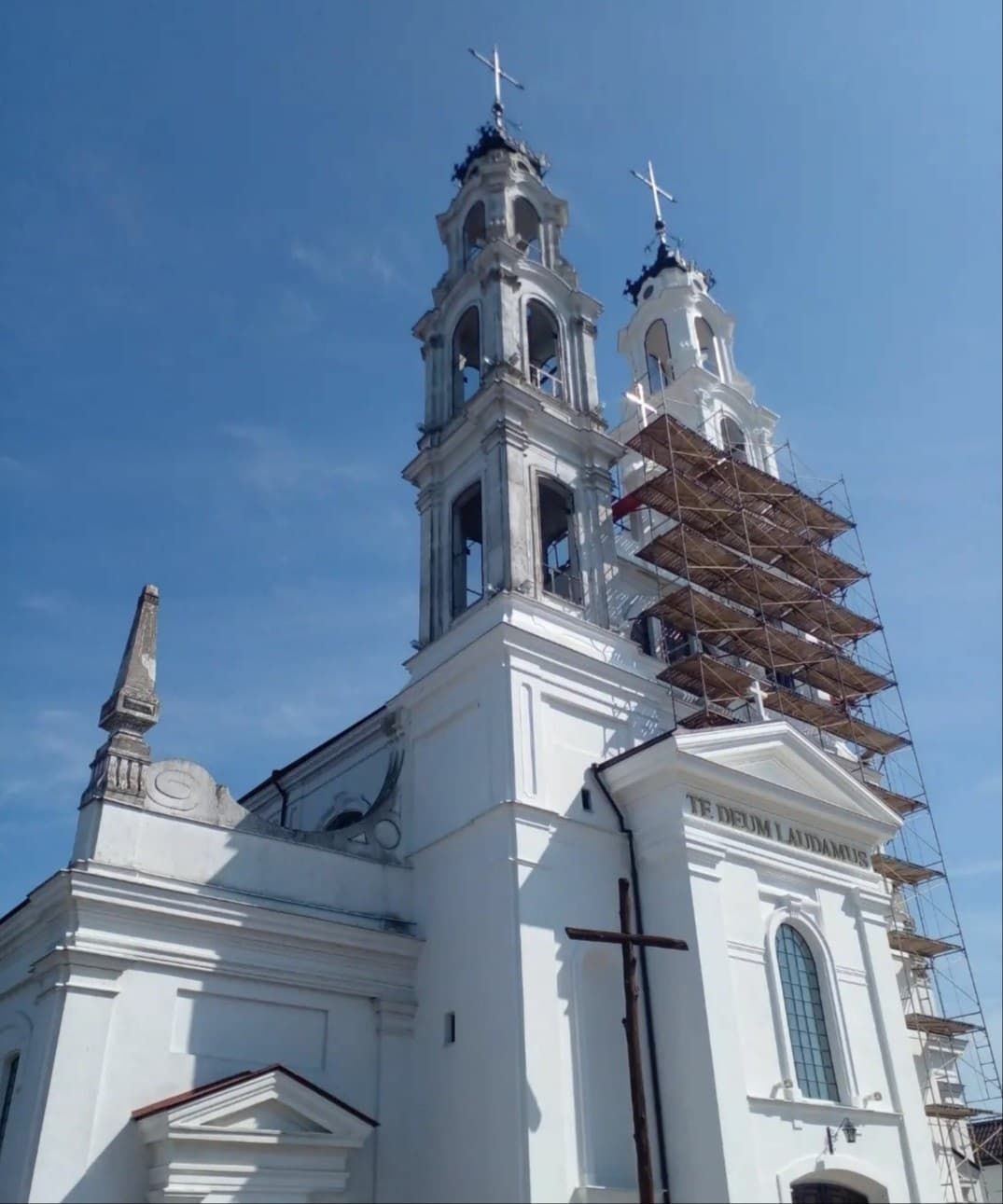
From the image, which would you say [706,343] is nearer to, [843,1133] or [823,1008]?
[823,1008]

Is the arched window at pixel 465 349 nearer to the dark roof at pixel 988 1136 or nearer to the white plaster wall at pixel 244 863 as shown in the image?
the white plaster wall at pixel 244 863

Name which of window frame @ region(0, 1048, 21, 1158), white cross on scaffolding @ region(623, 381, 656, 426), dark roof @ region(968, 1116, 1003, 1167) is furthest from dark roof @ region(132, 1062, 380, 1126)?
dark roof @ region(968, 1116, 1003, 1167)

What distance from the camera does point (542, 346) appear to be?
84.2 feet

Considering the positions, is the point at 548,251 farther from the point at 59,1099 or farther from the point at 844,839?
the point at 59,1099

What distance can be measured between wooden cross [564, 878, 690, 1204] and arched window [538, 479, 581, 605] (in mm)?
7381

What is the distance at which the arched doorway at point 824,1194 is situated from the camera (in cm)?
1586

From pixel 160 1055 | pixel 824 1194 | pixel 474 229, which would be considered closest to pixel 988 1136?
pixel 824 1194

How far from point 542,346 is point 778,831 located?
12586 millimetres

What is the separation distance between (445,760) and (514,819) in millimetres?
2661

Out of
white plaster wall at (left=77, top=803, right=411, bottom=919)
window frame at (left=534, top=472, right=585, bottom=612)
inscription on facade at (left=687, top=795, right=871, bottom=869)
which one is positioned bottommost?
white plaster wall at (left=77, top=803, right=411, bottom=919)

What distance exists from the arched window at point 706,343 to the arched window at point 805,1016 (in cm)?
1832

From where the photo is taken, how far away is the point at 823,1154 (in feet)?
52.7

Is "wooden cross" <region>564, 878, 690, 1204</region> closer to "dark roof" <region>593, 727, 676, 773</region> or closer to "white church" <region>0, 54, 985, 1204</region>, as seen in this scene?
"white church" <region>0, 54, 985, 1204</region>

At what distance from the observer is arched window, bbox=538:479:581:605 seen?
21078mm
